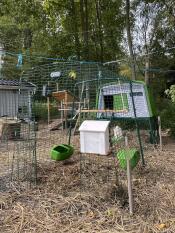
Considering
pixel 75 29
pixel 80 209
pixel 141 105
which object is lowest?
pixel 80 209

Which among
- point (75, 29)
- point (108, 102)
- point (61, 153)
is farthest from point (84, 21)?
point (61, 153)

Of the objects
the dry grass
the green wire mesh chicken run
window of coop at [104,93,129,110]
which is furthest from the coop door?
the dry grass

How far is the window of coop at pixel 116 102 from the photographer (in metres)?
7.96

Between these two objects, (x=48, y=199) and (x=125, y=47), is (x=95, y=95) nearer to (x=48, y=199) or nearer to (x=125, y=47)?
(x=48, y=199)

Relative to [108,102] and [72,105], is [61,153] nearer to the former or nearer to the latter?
[72,105]

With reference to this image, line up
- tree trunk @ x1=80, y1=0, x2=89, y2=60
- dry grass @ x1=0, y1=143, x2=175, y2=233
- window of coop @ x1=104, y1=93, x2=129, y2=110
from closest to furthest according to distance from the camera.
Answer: dry grass @ x1=0, y1=143, x2=175, y2=233 → window of coop @ x1=104, y1=93, x2=129, y2=110 → tree trunk @ x1=80, y1=0, x2=89, y2=60

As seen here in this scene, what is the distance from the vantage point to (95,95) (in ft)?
28.3

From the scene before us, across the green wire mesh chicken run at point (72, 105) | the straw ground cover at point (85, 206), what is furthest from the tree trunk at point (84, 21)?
the straw ground cover at point (85, 206)

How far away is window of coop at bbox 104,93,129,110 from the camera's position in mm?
7963

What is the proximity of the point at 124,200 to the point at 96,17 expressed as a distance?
15497mm

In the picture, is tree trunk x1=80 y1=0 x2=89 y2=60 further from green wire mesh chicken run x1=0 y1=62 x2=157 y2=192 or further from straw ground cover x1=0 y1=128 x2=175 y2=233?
straw ground cover x1=0 y1=128 x2=175 y2=233

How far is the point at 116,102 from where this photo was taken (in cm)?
830

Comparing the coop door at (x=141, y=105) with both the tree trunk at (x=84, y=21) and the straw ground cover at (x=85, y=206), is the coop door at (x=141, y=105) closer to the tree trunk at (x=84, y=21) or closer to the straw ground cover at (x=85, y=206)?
the straw ground cover at (x=85, y=206)

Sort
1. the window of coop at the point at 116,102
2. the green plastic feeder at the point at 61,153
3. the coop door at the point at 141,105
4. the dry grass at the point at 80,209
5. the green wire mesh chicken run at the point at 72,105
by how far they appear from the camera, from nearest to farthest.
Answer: the dry grass at the point at 80,209 < the green wire mesh chicken run at the point at 72,105 < the green plastic feeder at the point at 61,153 < the window of coop at the point at 116,102 < the coop door at the point at 141,105
